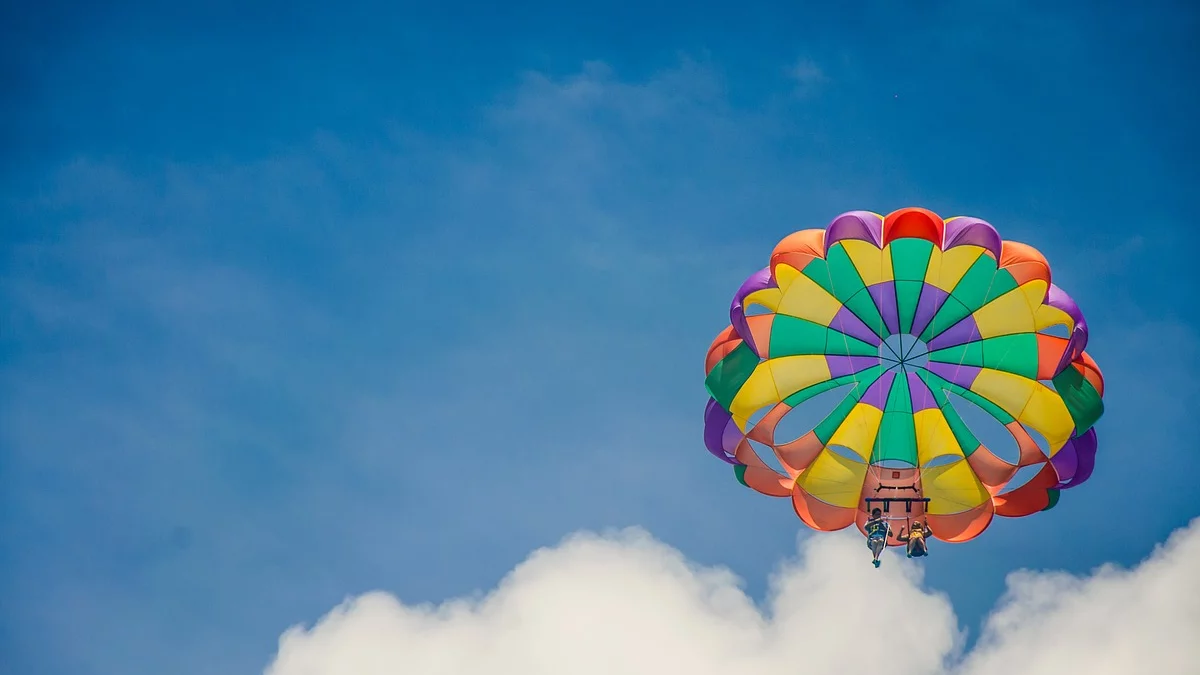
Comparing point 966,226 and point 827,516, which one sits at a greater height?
point 966,226

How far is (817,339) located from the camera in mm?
25516

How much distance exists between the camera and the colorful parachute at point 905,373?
24250 mm

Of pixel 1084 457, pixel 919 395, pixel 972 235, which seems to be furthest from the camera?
pixel 919 395

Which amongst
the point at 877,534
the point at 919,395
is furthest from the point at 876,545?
the point at 919,395

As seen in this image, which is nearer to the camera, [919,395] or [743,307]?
[743,307]

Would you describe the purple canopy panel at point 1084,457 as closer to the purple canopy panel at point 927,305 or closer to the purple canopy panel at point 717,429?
the purple canopy panel at point 927,305

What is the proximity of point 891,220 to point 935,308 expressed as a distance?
7.24 ft

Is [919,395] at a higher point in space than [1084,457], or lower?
higher

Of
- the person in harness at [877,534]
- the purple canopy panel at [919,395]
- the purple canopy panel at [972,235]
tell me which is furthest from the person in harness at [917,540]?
the purple canopy panel at [972,235]

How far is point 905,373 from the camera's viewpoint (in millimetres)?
25984

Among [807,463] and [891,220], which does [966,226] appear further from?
[807,463]

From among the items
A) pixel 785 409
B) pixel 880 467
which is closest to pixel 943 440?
pixel 880 467

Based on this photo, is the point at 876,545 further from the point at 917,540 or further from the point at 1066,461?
the point at 1066,461

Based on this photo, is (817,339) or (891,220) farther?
(817,339)
